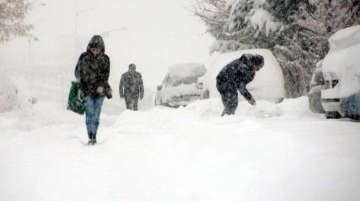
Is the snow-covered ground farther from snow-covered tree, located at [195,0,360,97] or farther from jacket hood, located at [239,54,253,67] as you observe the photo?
snow-covered tree, located at [195,0,360,97]

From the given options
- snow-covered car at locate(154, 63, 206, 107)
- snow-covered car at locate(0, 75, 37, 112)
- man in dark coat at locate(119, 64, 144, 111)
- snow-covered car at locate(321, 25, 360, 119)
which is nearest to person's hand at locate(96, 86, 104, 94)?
snow-covered car at locate(321, 25, 360, 119)

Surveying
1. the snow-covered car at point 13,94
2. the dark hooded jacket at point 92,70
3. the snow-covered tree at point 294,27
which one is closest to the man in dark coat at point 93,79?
the dark hooded jacket at point 92,70

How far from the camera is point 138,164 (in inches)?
215

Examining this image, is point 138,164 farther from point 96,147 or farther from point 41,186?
point 96,147

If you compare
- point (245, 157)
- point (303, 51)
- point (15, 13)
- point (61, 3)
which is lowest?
point (245, 157)

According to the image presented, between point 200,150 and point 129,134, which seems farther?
point 129,134

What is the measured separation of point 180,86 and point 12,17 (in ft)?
29.1

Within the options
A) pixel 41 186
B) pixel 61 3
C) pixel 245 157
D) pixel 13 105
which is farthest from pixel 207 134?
pixel 61 3

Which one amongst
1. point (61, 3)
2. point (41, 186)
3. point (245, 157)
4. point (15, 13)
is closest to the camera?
point (245, 157)

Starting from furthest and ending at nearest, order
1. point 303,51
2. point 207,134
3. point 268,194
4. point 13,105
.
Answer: point 13,105, point 303,51, point 207,134, point 268,194

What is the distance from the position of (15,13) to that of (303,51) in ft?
40.7

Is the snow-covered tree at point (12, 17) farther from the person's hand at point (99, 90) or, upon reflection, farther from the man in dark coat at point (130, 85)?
the person's hand at point (99, 90)

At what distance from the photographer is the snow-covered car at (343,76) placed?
22.2ft

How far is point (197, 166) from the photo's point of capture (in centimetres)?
476
